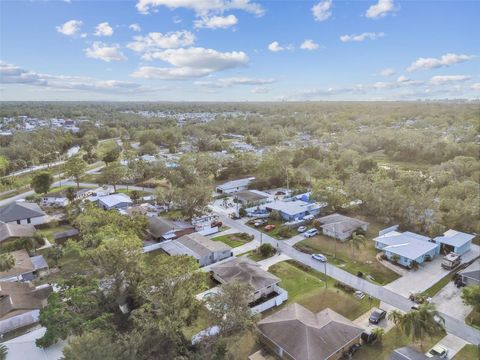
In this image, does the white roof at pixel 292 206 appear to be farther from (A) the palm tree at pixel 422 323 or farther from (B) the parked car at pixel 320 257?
(A) the palm tree at pixel 422 323

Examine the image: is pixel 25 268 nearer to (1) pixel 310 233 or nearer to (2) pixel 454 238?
(1) pixel 310 233

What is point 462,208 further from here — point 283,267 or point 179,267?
point 179,267

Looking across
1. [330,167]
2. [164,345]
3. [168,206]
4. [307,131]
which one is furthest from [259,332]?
[307,131]

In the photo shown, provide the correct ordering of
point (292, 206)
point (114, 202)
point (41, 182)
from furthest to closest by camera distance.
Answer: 1. point (41, 182)
2. point (114, 202)
3. point (292, 206)

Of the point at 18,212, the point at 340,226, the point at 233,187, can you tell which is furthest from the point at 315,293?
the point at 18,212

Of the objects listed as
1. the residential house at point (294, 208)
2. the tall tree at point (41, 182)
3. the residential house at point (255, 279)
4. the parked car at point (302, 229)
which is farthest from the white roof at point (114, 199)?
the parked car at point (302, 229)
